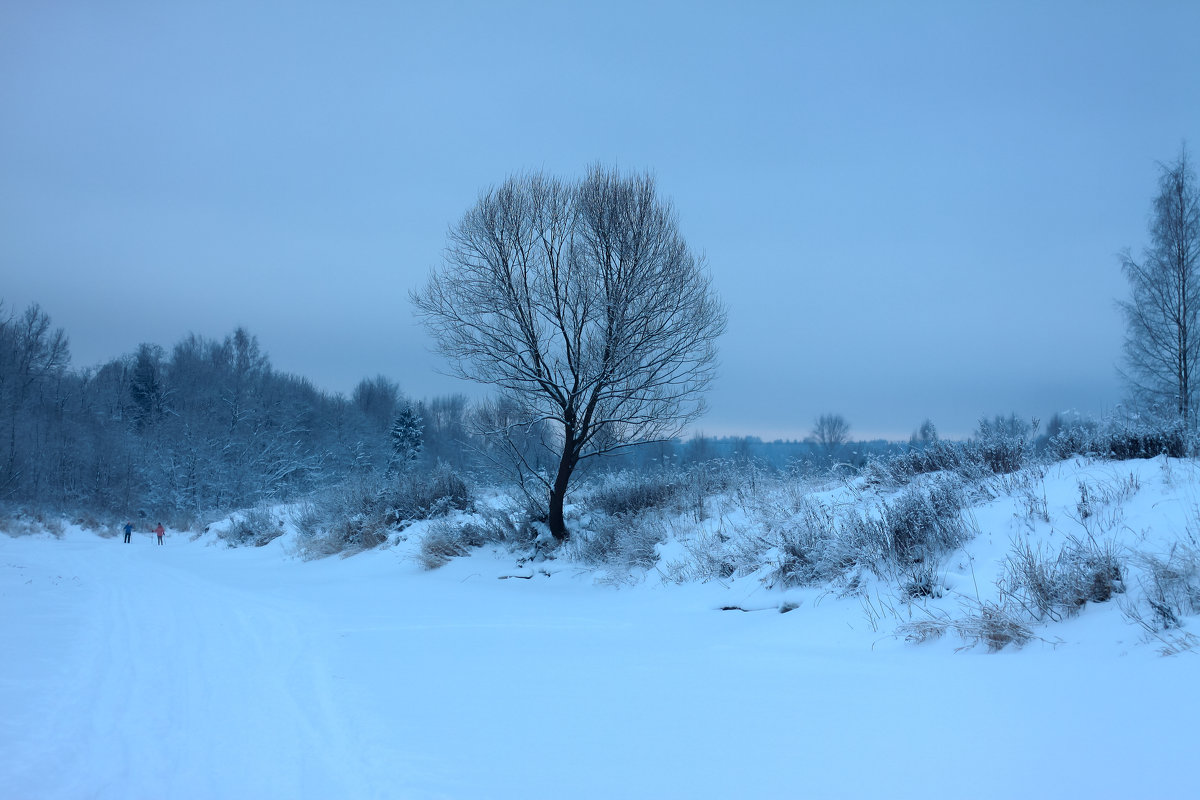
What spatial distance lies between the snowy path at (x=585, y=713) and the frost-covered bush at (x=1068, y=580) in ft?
0.90

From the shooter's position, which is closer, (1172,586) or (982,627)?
(1172,586)

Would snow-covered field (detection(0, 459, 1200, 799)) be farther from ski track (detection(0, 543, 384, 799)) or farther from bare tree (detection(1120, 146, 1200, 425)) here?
bare tree (detection(1120, 146, 1200, 425))

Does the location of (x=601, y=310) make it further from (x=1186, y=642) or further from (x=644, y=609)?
(x=1186, y=642)

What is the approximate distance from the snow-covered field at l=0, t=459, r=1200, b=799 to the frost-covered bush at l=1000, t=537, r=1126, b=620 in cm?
12

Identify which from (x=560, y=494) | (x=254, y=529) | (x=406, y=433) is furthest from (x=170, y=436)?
(x=560, y=494)

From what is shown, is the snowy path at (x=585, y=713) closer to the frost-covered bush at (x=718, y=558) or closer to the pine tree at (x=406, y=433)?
the frost-covered bush at (x=718, y=558)

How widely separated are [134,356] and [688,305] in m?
82.6

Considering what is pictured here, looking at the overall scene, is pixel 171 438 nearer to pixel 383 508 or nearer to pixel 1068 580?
pixel 383 508

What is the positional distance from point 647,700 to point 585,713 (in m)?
0.46

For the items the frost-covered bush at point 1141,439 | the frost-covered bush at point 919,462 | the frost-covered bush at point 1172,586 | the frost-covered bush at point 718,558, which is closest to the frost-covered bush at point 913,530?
the frost-covered bush at point 718,558

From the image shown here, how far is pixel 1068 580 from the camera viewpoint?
4.79 meters

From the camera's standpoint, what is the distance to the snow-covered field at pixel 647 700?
3.10 meters

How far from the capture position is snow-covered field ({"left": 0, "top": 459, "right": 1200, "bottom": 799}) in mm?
3104

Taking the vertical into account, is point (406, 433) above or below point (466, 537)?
above
